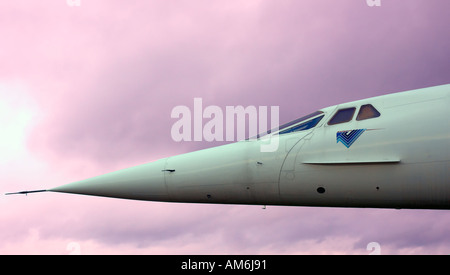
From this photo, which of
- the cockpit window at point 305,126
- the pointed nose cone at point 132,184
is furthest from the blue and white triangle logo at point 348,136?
the pointed nose cone at point 132,184

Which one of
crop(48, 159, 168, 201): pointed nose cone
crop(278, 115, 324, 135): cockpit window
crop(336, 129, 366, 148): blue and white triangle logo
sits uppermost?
crop(278, 115, 324, 135): cockpit window

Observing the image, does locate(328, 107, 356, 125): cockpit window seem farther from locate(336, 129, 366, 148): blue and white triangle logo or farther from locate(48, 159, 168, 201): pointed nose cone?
locate(48, 159, 168, 201): pointed nose cone

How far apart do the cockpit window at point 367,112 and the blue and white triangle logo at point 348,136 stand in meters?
0.41

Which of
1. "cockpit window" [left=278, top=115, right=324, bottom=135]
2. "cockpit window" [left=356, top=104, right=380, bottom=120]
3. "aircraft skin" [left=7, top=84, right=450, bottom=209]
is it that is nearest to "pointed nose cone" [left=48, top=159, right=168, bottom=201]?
"aircraft skin" [left=7, top=84, right=450, bottom=209]

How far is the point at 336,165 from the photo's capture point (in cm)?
908

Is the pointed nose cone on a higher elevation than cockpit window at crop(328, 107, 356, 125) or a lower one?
lower

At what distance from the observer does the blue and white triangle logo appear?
9.07 meters

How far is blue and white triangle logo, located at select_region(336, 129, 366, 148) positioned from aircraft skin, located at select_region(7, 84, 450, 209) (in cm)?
2

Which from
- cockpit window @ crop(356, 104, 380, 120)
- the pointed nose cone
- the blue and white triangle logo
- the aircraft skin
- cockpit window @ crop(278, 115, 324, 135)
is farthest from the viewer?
the pointed nose cone

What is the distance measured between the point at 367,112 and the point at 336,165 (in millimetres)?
1422

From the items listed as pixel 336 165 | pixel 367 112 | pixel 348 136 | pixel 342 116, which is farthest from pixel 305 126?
pixel 367 112

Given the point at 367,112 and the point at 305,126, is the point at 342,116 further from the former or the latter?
the point at 305,126

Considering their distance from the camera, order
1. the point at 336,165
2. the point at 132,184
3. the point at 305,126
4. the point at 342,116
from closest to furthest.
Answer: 1. the point at 336,165
2. the point at 342,116
3. the point at 305,126
4. the point at 132,184

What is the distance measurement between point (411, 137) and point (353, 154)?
1190mm
